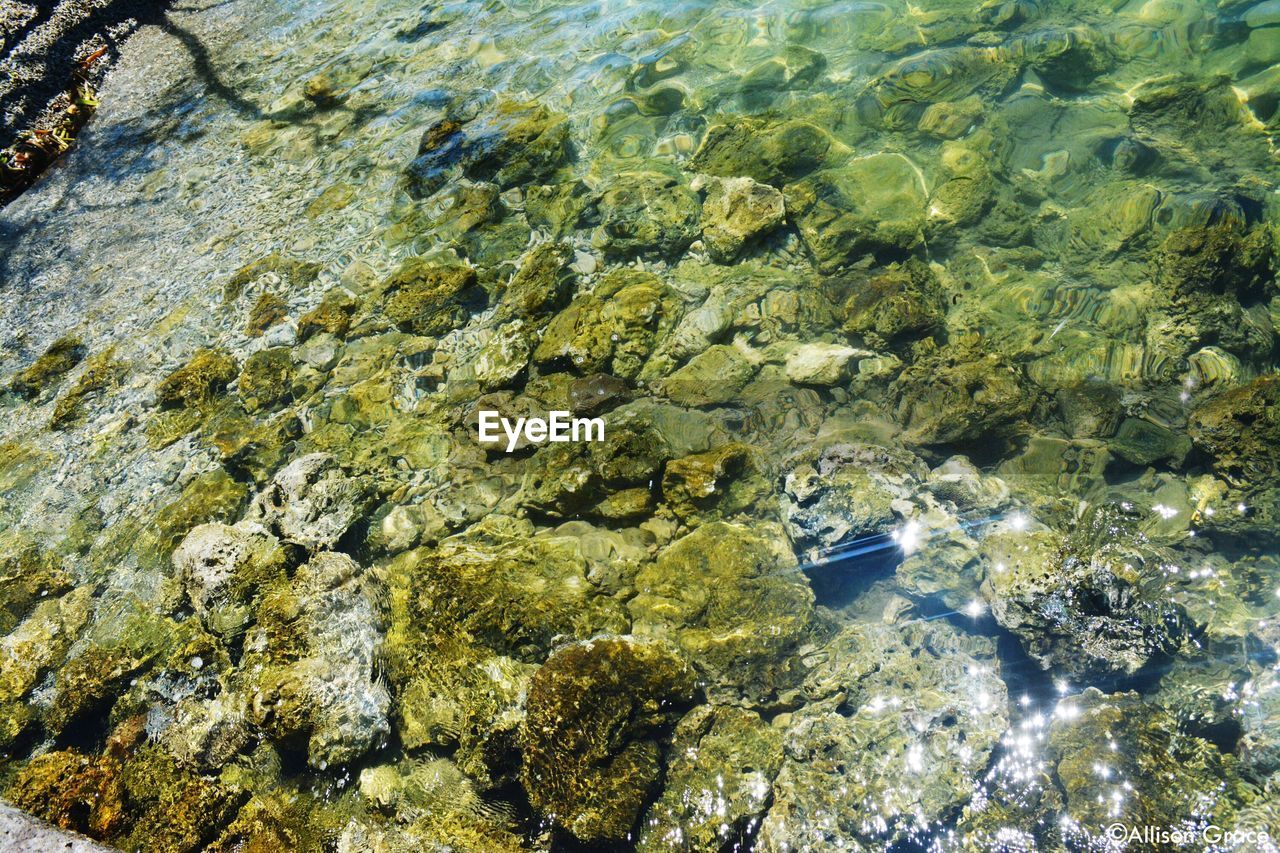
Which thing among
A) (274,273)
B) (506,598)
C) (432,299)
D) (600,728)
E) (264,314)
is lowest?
(600,728)

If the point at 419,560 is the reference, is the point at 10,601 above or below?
above

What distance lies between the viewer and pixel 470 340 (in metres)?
5.70

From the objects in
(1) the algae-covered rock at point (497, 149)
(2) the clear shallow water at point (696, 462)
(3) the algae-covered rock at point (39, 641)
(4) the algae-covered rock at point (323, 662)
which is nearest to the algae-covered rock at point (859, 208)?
(2) the clear shallow water at point (696, 462)

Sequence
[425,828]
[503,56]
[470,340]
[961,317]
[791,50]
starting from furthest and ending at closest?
[503,56]
[791,50]
[470,340]
[961,317]
[425,828]

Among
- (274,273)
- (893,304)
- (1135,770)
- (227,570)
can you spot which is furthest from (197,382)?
(1135,770)

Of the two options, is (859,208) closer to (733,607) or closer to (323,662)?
(733,607)

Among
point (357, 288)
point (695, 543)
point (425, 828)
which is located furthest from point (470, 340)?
point (425, 828)

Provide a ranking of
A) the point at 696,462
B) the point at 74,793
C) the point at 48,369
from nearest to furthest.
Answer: the point at 74,793
the point at 696,462
the point at 48,369

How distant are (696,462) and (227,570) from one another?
3114 mm

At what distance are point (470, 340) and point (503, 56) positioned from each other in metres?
4.80

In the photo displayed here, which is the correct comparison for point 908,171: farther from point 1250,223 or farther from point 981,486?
point 981,486

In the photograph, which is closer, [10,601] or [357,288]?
[10,601]

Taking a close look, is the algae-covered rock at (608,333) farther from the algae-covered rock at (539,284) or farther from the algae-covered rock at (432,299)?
the algae-covered rock at (432,299)

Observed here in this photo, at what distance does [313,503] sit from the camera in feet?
15.3
